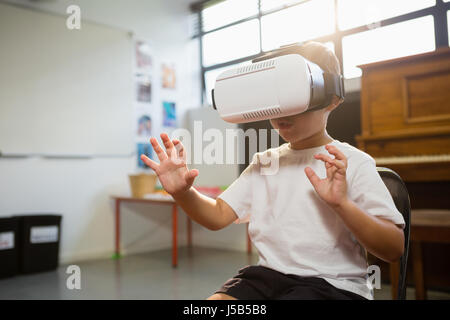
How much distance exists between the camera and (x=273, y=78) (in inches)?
23.3

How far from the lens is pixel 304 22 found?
2.98 metres

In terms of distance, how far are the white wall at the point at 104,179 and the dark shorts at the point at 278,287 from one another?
284 centimetres

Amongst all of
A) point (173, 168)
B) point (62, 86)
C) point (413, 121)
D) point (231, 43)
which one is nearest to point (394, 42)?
point (413, 121)

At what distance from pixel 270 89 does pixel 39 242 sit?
9.39ft

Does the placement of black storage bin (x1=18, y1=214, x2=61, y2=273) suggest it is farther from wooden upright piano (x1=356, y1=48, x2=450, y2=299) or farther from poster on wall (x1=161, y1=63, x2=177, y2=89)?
wooden upright piano (x1=356, y1=48, x2=450, y2=299)

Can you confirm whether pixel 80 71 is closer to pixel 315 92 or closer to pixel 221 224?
pixel 221 224

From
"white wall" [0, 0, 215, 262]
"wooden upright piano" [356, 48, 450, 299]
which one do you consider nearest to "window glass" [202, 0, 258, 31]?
"white wall" [0, 0, 215, 262]

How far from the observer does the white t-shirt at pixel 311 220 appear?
69cm

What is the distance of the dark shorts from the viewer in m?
0.66

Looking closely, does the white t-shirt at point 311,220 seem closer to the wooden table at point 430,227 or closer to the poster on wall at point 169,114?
the wooden table at point 430,227

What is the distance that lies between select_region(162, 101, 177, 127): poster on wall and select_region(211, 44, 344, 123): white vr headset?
3460 millimetres

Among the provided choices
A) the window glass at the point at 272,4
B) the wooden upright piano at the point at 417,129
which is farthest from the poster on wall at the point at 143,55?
the wooden upright piano at the point at 417,129
